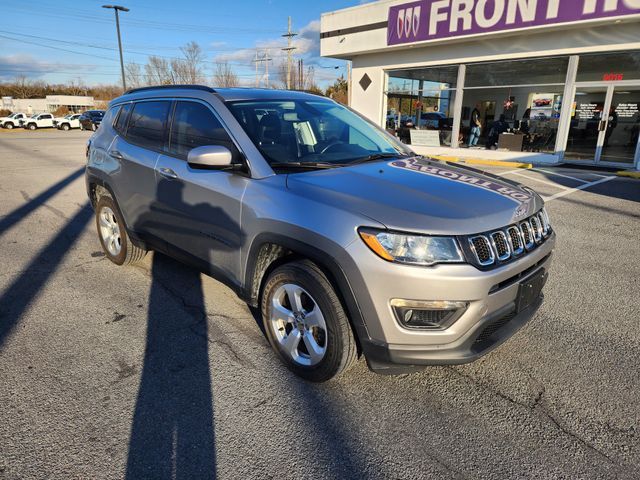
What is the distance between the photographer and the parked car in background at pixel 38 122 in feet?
136

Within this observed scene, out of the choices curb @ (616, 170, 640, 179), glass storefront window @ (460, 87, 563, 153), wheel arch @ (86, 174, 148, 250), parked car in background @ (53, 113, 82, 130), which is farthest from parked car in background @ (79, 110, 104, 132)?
curb @ (616, 170, 640, 179)

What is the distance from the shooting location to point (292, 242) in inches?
101

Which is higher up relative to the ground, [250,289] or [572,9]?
[572,9]

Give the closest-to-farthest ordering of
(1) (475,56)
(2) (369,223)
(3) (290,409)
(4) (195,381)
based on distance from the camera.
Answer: (2) (369,223), (3) (290,409), (4) (195,381), (1) (475,56)

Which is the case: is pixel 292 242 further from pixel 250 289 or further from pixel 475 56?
pixel 475 56

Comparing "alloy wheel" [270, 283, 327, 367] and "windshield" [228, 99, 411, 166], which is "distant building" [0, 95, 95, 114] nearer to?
"windshield" [228, 99, 411, 166]

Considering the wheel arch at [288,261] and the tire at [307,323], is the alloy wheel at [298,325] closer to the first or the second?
the tire at [307,323]

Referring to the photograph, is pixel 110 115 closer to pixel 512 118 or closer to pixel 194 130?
pixel 194 130

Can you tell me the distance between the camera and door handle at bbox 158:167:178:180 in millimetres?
3475

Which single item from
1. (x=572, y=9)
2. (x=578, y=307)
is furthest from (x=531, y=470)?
(x=572, y=9)

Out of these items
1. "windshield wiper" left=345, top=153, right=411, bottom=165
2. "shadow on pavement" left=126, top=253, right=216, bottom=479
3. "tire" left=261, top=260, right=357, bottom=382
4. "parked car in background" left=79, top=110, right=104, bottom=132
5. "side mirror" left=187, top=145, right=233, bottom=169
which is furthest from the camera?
"parked car in background" left=79, top=110, right=104, bottom=132

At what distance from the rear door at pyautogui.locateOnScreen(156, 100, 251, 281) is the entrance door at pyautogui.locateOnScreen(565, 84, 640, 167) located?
1384cm

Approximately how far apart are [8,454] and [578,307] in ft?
13.7

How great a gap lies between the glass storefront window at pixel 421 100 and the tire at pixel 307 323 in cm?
1611
